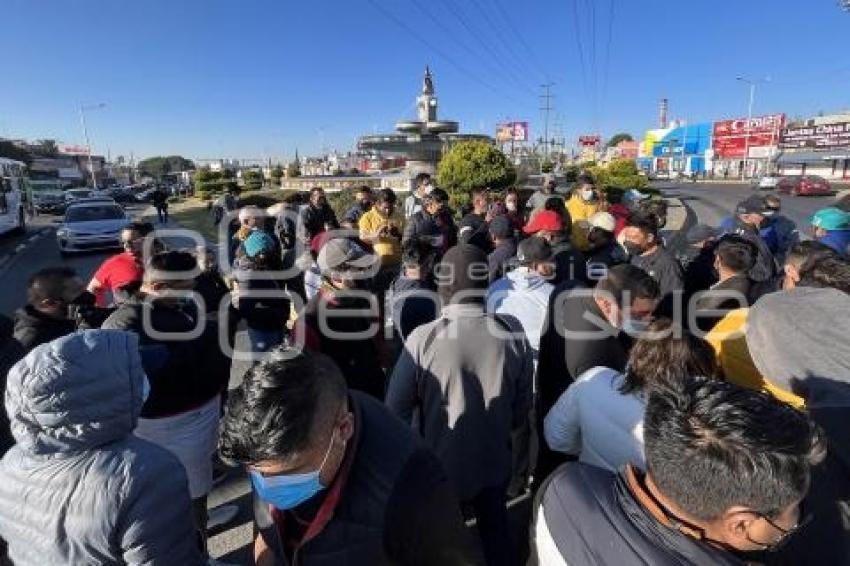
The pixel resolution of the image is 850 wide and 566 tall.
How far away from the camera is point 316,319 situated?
10.3ft

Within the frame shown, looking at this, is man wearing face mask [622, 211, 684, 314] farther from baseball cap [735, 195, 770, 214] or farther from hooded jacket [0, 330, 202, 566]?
hooded jacket [0, 330, 202, 566]

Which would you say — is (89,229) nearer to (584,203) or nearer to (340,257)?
(584,203)

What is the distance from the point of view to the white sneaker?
3.62 metres

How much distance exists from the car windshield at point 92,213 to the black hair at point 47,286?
14061mm

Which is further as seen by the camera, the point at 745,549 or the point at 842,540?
the point at 842,540

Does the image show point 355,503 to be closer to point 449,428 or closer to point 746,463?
point 746,463

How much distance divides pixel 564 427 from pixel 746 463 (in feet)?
4.07

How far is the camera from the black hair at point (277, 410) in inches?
54.2

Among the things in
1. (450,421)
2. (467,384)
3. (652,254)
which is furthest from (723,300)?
(450,421)

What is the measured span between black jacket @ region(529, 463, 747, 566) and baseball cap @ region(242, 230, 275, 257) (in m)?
3.33

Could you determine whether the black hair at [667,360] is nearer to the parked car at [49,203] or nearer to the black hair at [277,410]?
the black hair at [277,410]

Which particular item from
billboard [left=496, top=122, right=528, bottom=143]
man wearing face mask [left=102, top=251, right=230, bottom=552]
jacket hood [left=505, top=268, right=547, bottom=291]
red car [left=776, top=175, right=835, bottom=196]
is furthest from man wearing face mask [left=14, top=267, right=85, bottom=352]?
billboard [left=496, top=122, right=528, bottom=143]

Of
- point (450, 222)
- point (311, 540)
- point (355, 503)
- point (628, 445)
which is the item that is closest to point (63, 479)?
point (311, 540)

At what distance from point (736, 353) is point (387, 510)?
2059 mm
